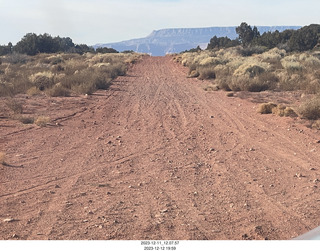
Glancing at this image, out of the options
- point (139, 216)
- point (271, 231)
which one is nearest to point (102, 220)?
point (139, 216)

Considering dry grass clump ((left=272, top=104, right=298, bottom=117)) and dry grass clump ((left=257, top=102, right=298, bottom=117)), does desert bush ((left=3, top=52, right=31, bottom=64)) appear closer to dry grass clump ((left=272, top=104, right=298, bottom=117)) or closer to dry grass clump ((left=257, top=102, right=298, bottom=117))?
dry grass clump ((left=257, top=102, right=298, bottom=117))

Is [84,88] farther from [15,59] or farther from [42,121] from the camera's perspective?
[15,59]

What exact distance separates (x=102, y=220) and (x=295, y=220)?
258 centimetres

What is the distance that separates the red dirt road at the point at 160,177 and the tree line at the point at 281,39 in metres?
45.2

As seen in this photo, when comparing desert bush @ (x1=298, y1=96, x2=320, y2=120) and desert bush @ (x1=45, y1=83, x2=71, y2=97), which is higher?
desert bush @ (x1=45, y1=83, x2=71, y2=97)

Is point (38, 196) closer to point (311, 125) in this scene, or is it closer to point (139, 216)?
point (139, 216)

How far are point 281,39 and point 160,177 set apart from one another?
196 feet

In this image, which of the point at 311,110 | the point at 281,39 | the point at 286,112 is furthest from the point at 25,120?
the point at 281,39

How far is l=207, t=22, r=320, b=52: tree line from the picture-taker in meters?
53.0

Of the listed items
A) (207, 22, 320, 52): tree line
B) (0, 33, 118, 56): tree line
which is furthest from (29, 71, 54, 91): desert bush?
(207, 22, 320, 52): tree line

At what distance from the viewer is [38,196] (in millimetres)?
5863

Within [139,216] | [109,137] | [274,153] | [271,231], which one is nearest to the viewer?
[271,231]

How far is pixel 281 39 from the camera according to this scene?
6094 cm

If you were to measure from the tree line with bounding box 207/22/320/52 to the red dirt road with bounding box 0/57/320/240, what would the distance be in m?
45.2
